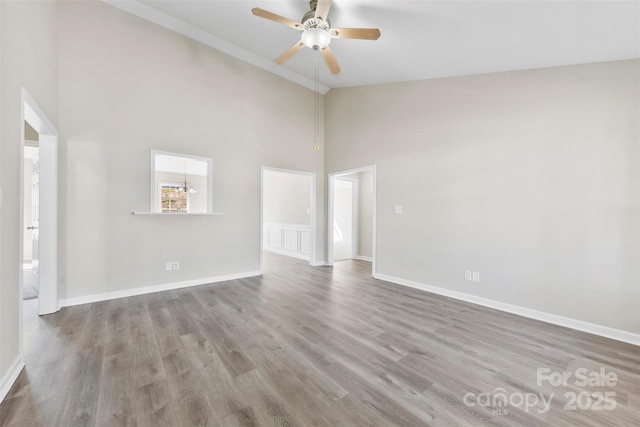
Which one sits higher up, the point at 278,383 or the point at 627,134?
the point at 627,134

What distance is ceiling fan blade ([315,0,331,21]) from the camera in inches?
90.7

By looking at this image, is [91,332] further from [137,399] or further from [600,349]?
[600,349]

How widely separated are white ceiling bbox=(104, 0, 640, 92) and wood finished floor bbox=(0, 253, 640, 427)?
2.90m

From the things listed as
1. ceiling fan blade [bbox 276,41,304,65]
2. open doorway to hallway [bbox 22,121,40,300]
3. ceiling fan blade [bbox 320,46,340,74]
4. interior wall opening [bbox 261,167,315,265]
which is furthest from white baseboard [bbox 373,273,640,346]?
open doorway to hallway [bbox 22,121,40,300]

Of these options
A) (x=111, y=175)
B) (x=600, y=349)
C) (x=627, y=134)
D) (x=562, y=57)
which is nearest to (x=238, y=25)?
(x=111, y=175)

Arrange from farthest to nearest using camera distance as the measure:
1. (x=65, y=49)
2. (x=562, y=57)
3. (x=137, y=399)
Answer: (x=65, y=49) < (x=562, y=57) < (x=137, y=399)

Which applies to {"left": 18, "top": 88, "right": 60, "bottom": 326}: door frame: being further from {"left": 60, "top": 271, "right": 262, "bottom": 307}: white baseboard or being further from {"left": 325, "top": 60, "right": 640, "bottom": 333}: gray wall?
{"left": 325, "top": 60, "right": 640, "bottom": 333}: gray wall

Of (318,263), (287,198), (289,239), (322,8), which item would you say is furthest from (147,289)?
(287,198)

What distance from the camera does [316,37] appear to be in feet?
8.63

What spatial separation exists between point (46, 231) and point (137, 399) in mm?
2629

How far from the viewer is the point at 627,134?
96.4 inches

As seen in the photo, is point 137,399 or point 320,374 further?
point 320,374

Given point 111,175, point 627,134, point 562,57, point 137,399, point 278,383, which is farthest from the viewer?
point 111,175

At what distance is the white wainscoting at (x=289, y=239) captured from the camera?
6684 millimetres
